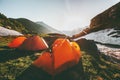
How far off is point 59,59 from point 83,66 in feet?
5.74

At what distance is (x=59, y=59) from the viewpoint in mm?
9836

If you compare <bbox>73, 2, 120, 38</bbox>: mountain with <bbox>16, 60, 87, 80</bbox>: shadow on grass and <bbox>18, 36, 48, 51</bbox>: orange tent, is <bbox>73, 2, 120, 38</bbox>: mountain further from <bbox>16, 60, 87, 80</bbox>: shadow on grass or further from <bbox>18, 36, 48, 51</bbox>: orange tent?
<bbox>16, 60, 87, 80</bbox>: shadow on grass

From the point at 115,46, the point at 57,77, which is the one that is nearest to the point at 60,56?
the point at 57,77

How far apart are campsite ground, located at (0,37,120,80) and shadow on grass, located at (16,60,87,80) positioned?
0.24m

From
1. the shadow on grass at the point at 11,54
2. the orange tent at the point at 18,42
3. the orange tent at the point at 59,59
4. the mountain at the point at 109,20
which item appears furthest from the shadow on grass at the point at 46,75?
the mountain at the point at 109,20

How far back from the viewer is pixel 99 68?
10.8 m

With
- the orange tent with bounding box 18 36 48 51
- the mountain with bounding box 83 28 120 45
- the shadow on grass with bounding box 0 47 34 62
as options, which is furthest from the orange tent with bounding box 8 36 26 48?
the mountain with bounding box 83 28 120 45

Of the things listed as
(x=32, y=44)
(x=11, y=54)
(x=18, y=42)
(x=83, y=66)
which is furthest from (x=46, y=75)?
(x=18, y=42)

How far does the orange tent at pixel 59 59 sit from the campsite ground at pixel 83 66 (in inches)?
34.2

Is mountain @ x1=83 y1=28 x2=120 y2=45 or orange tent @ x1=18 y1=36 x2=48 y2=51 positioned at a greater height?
orange tent @ x1=18 y1=36 x2=48 y2=51

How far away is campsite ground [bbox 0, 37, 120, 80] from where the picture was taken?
962cm

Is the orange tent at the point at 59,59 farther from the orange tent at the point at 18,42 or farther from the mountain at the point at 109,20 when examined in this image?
the mountain at the point at 109,20

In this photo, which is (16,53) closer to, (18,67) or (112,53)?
(18,67)

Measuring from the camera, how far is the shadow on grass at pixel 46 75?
9.24 meters
